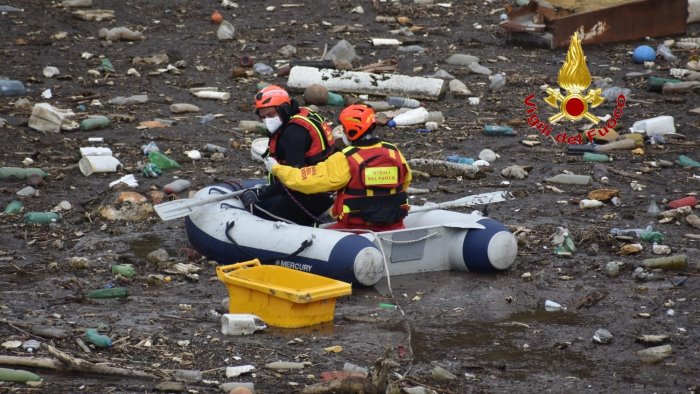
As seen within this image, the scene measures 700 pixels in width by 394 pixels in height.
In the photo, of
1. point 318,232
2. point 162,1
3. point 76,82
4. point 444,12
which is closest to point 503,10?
point 444,12

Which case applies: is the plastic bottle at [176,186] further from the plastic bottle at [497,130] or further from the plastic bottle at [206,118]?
the plastic bottle at [497,130]

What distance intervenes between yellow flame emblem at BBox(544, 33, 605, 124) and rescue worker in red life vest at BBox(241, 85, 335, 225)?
16.2 feet

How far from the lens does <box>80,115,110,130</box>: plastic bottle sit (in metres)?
12.3

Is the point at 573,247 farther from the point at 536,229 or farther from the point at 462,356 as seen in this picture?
the point at 462,356

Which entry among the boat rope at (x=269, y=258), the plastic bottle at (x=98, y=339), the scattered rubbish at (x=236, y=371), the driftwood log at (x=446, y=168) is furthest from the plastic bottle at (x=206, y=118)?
the scattered rubbish at (x=236, y=371)

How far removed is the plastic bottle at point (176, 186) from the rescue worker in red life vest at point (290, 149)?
1651 mm

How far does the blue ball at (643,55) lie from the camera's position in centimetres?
1517

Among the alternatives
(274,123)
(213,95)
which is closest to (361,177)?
(274,123)

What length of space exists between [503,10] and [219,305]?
36.2ft

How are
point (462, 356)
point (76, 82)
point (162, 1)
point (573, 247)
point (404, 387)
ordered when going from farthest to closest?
1. point (162, 1)
2. point (76, 82)
3. point (573, 247)
4. point (462, 356)
5. point (404, 387)

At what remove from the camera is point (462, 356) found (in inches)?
269

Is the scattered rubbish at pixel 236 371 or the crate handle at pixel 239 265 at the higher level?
the scattered rubbish at pixel 236 371

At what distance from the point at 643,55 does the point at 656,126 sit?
287 centimetres

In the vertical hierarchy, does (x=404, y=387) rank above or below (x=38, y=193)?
above
